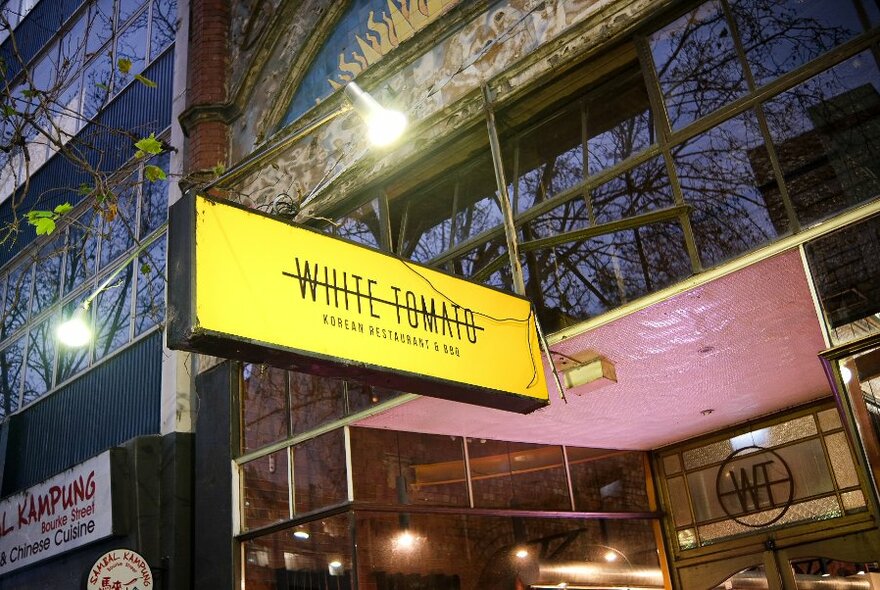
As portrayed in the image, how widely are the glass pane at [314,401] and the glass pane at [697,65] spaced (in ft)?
12.3

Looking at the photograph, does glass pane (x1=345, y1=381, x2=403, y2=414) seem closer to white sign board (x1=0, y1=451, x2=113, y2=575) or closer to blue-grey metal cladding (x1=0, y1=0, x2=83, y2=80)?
white sign board (x1=0, y1=451, x2=113, y2=575)

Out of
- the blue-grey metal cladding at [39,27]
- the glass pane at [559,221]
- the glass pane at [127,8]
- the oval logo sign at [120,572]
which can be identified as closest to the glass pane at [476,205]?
the glass pane at [559,221]

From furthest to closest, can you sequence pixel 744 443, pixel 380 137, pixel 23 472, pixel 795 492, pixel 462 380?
pixel 23 472, pixel 744 443, pixel 795 492, pixel 380 137, pixel 462 380

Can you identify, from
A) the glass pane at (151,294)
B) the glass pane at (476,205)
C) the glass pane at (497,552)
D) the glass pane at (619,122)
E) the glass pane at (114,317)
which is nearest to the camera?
the glass pane at (619,122)

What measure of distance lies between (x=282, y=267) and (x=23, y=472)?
9872 millimetres

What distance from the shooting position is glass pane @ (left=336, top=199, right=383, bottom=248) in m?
8.09

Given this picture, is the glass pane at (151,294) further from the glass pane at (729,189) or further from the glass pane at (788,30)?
the glass pane at (788,30)

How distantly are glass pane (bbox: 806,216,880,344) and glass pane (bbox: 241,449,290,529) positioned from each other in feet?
16.5

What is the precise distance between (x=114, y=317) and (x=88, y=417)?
1.39 meters

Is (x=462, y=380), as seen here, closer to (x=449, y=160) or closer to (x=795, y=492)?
(x=449, y=160)

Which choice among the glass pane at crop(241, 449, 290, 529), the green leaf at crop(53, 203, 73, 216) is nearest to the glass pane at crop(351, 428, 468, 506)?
the glass pane at crop(241, 449, 290, 529)

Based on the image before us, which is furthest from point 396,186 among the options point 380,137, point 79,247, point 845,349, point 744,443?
→ point 79,247

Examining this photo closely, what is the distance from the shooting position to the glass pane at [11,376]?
42.7ft

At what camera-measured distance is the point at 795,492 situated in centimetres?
725
